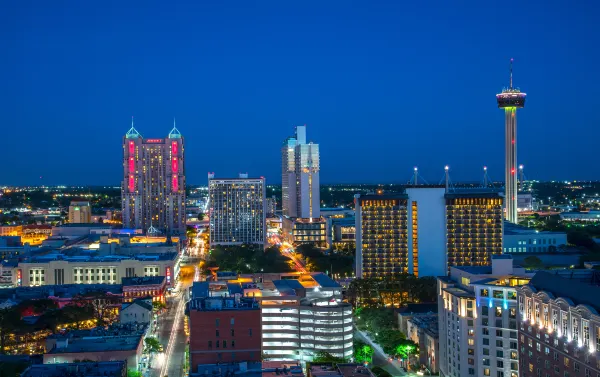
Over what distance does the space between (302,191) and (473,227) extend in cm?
5869

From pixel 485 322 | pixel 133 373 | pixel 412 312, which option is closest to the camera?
pixel 485 322

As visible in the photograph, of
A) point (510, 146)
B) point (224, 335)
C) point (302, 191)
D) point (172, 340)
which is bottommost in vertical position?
point (172, 340)

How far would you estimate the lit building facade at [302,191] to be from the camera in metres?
118

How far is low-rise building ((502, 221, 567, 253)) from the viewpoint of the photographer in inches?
3514

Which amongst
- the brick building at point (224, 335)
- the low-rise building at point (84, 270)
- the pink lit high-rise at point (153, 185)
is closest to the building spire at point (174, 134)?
the pink lit high-rise at point (153, 185)

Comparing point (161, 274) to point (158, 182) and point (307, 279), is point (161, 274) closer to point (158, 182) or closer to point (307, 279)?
point (307, 279)

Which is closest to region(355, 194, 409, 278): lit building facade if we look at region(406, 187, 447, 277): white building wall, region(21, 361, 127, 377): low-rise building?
region(406, 187, 447, 277): white building wall

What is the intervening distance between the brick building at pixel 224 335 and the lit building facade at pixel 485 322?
1262 cm

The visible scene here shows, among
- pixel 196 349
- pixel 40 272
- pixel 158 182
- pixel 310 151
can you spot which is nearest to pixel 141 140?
pixel 158 182

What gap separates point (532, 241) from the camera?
90250 millimetres

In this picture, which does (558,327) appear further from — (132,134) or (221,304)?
(132,134)

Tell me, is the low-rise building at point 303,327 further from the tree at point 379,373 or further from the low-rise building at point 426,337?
the tree at point 379,373

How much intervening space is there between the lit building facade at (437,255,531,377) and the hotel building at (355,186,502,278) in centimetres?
3241

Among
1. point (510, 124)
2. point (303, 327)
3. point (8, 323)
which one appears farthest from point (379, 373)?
point (510, 124)
